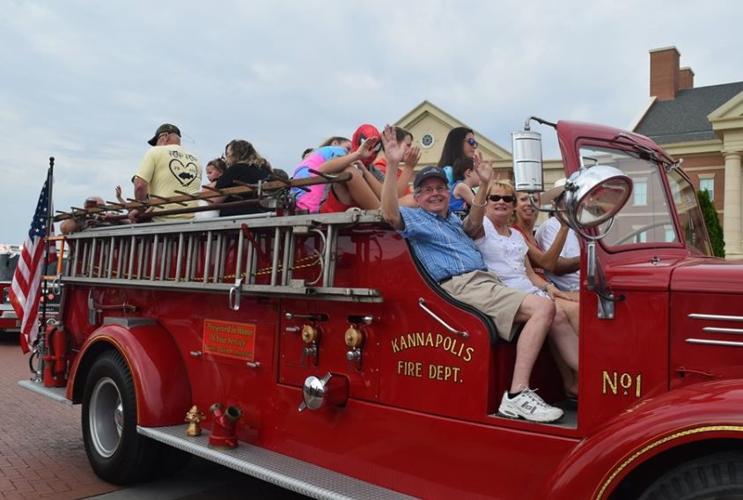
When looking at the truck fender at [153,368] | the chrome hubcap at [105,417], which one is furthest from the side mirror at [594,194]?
the chrome hubcap at [105,417]

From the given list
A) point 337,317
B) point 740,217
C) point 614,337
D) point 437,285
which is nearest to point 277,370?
point 337,317

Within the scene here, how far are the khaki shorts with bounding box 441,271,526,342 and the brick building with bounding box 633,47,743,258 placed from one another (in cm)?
1775

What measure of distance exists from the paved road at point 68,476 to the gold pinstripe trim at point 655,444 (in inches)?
103

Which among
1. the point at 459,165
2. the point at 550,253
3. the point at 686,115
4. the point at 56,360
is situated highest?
the point at 686,115

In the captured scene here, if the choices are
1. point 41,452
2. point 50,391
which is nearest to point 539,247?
point 50,391

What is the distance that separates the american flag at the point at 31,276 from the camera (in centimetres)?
568

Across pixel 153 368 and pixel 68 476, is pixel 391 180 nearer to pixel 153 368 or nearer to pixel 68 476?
pixel 153 368

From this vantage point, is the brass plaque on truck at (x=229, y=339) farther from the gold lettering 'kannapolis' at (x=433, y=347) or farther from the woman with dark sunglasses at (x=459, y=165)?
the woman with dark sunglasses at (x=459, y=165)

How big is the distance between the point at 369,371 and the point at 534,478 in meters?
0.99

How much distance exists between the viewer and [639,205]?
3109 millimetres

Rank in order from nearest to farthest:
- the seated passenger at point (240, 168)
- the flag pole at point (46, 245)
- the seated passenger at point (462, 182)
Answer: the seated passenger at point (462, 182) → the seated passenger at point (240, 168) → the flag pole at point (46, 245)

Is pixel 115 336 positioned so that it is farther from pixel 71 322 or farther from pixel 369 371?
pixel 369 371

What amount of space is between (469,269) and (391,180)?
60cm

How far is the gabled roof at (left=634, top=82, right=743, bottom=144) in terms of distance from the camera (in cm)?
2528
